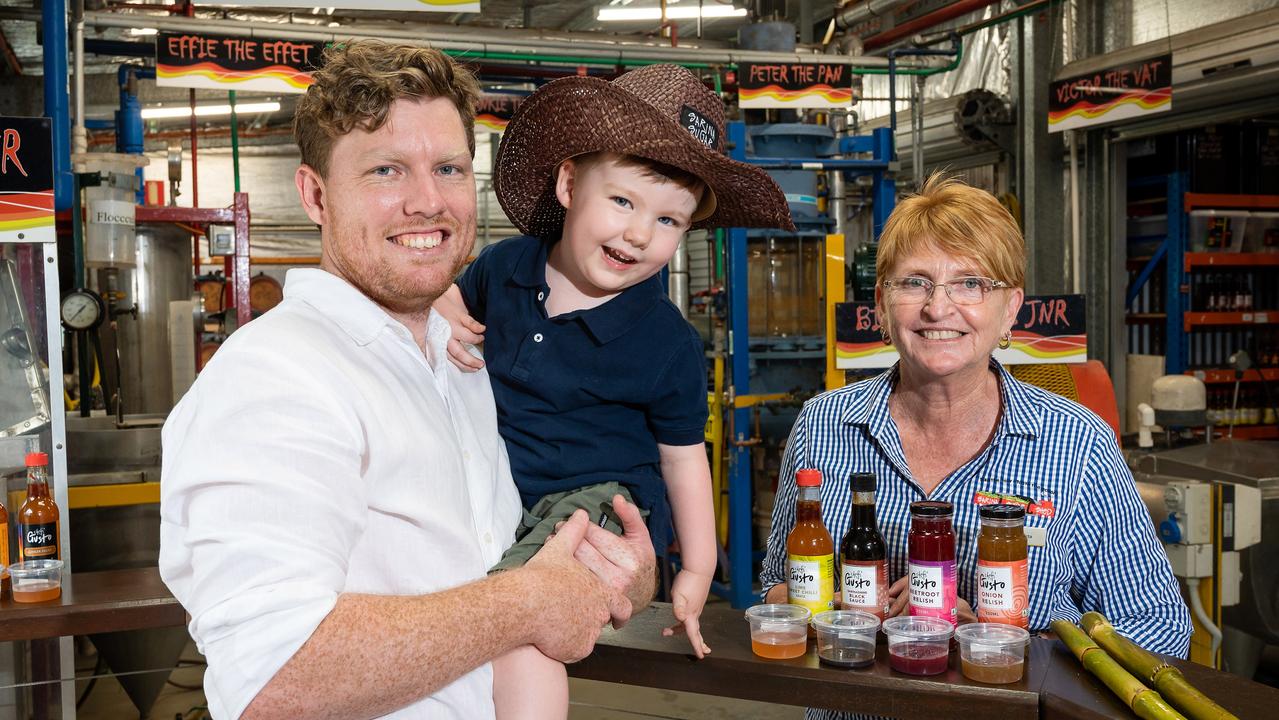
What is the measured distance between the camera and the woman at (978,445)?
196 cm

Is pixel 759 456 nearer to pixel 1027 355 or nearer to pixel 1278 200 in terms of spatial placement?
pixel 1027 355

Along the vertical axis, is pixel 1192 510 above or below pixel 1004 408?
below

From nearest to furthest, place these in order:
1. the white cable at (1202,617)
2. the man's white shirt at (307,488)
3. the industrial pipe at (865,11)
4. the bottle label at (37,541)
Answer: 1. the man's white shirt at (307,488)
2. the bottle label at (37,541)
3. the white cable at (1202,617)
4. the industrial pipe at (865,11)

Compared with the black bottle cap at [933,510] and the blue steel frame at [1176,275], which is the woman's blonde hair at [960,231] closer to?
the black bottle cap at [933,510]

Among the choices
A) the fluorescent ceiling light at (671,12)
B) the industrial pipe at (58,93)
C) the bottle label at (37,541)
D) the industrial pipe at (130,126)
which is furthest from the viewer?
the fluorescent ceiling light at (671,12)

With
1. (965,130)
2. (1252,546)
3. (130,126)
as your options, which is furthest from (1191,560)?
(130,126)

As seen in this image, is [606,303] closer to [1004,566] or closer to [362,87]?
[362,87]

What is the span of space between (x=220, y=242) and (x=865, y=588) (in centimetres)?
483

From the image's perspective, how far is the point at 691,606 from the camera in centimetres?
174

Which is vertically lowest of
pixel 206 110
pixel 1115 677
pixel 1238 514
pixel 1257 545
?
pixel 1257 545

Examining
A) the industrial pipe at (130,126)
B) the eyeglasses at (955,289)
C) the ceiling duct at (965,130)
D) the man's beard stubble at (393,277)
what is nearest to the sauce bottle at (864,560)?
the eyeglasses at (955,289)

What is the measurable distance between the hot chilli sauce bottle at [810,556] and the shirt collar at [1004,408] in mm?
439

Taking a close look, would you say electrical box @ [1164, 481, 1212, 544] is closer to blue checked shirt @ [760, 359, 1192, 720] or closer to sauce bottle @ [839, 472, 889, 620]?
blue checked shirt @ [760, 359, 1192, 720]

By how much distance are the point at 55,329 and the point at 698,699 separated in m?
3.28
